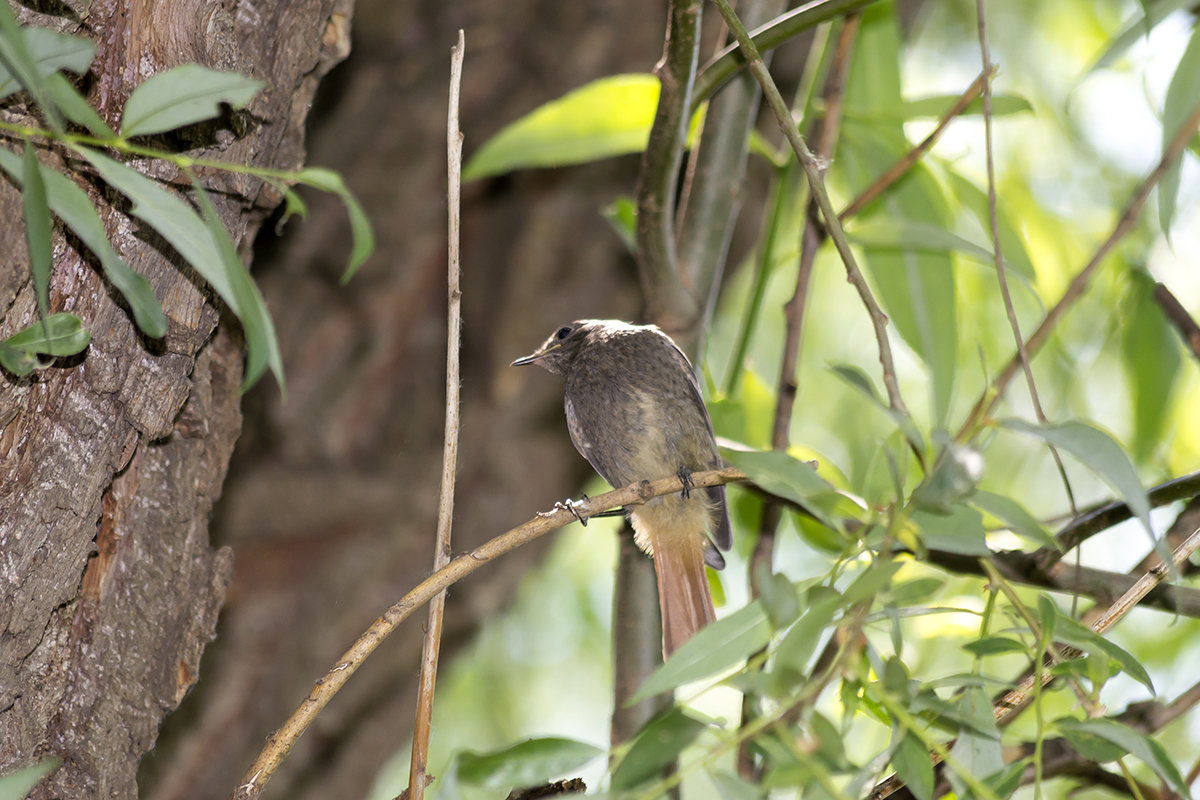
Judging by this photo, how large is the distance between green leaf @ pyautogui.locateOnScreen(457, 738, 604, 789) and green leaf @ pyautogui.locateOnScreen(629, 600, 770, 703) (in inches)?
4.6

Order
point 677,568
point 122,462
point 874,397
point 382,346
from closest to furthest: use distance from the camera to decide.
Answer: point 874,397 < point 122,462 < point 677,568 < point 382,346

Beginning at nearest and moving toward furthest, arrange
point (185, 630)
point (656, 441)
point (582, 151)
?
point (185, 630) < point (582, 151) < point (656, 441)

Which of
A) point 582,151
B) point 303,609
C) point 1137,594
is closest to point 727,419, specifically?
point 582,151

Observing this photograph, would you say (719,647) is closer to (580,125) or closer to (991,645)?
(991,645)

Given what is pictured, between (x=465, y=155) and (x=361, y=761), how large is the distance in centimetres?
196

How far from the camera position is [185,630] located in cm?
185

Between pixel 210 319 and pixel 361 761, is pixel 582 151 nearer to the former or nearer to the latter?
pixel 210 319

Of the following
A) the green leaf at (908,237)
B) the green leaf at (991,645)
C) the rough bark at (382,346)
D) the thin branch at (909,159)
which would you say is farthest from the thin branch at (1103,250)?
the rough bark at (382,346)

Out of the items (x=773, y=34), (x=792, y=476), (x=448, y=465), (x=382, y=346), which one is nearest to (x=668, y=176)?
(x=773, y=34)

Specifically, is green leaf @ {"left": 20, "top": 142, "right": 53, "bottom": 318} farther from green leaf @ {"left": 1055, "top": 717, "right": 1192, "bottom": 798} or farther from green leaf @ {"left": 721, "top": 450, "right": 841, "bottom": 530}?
green leaf @ {"left": 1055, "top": 717, "right": 1192, "bottom": 798}

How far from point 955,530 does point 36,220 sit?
1.01 metres

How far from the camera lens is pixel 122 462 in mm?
1628

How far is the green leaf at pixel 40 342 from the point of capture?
1324 millimetres

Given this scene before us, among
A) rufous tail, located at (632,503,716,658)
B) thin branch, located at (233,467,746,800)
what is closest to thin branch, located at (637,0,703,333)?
rufous tail, located at (632,503,716,658)
